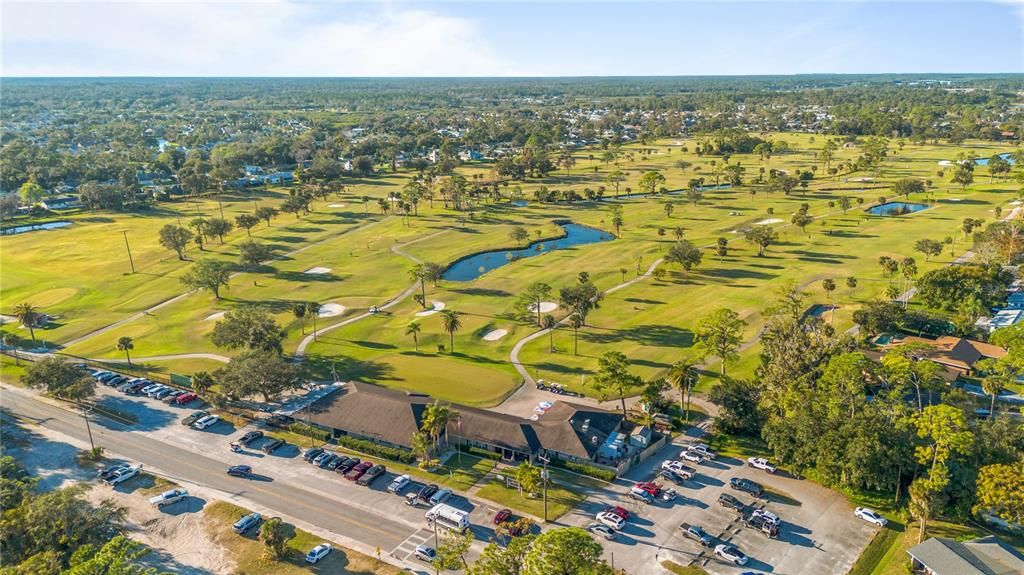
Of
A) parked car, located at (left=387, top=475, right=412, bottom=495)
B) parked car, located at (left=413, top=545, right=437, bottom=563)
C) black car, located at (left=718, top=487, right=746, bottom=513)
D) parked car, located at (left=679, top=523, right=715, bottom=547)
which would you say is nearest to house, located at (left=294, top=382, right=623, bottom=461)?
parked car, located at (left=387, top=475, right=412, bottom=495)

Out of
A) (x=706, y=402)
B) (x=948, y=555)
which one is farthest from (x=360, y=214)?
(x=948, y=555)

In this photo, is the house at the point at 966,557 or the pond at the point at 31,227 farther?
the pond at the point at 31,227

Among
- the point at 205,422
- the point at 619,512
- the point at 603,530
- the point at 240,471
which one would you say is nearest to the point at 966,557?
the point at 619,512

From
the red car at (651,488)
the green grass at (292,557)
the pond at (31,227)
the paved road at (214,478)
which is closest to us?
the green grass at (292,557)

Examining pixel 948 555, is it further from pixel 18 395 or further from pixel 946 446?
pixel 18 395

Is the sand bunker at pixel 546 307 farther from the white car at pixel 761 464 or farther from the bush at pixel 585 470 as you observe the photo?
the white car at pixel 761 464

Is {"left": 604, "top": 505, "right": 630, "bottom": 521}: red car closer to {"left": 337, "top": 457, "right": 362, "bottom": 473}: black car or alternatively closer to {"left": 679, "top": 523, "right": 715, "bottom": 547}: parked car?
{"left": 679, "top": 523, "right": 715, "bottom": 547}: parked car

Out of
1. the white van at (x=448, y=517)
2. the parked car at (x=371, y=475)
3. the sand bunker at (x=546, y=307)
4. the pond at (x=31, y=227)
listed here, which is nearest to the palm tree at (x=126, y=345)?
the parked car at (x=371, y=475)

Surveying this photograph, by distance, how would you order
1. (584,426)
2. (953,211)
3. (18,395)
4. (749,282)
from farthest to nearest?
(953,211), (749,282), (18,395), (584,426)
